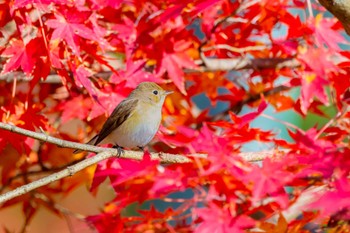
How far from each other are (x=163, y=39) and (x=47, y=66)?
1.66 feet

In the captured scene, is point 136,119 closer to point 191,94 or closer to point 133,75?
point 133,75

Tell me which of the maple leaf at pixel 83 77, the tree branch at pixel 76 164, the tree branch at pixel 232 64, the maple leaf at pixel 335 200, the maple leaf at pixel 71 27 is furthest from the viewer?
the tree branch at pixel 232 64

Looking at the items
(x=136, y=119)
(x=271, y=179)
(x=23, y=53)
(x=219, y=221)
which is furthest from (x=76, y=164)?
(x=136, y=119)

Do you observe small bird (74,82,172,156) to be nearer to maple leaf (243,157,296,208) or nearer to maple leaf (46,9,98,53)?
maple leaf (46,9,98,53)

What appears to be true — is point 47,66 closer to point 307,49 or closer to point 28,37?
point 28,37

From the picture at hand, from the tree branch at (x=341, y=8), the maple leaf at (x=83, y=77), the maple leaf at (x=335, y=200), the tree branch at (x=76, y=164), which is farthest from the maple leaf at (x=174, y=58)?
the maple leaf at (x=335, y=200)

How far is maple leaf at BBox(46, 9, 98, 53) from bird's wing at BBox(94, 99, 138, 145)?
0.40m

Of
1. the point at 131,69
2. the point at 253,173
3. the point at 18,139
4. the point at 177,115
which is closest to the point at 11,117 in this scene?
the point at 18,139

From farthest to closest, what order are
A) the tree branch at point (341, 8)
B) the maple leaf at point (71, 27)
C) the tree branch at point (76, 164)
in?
the maple leaf at point (71, 27), the tree branch at point (341, 8), the tree branch at point (76, 164)

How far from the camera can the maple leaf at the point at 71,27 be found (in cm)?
231

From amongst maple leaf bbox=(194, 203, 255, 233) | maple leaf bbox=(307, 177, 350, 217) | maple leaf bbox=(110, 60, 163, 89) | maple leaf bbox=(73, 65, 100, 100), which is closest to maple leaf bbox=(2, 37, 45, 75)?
maple leaf bbox=(73, 65, 100, 100)

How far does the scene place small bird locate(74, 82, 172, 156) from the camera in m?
2.74

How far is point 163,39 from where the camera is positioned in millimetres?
2750

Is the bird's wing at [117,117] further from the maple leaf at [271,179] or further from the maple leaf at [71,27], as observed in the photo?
the maple leaf at [271,179]
